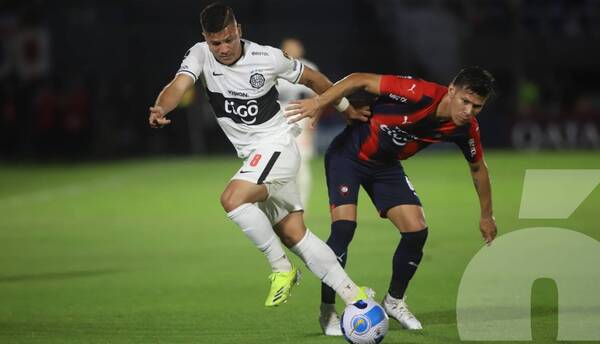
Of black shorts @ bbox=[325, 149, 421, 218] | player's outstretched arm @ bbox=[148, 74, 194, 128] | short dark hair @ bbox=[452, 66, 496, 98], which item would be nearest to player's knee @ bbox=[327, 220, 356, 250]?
black shorts @ bbox=[325, 149, 421, 218]

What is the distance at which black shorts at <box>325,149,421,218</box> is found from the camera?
A: 745cm

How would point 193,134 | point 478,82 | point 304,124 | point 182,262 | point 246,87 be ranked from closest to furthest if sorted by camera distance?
point 478,82
point 246,87
point 182,262
point 304,124
point 193,134

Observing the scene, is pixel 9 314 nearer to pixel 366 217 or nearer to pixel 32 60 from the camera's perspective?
pixel 366 217

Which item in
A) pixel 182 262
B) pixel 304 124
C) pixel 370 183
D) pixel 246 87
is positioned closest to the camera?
pixel 246 87

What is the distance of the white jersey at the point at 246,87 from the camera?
23.0ft

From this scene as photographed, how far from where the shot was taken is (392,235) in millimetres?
12805

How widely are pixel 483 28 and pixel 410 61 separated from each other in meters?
2.37

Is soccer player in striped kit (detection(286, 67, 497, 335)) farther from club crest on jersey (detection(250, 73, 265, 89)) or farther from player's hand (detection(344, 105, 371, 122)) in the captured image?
club crest on jersey (detection(250, 73, 265, 89))

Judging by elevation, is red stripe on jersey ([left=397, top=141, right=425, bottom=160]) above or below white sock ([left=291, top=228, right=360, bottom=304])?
above

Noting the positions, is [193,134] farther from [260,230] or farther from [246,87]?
[260,230]

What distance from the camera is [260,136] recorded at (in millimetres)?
7094

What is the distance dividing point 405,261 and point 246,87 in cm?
174

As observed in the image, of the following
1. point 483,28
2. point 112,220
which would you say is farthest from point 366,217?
point 483,28

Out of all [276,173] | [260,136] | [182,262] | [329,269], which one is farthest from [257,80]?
[182,262]
